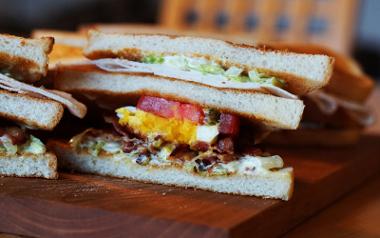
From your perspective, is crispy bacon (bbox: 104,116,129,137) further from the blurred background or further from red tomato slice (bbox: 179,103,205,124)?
the blurred background

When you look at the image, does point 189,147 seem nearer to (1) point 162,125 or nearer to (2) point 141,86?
(1) point 162,125

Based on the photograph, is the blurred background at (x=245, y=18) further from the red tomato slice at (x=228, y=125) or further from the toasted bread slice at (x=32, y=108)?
the toasted bread slice at (x=32, y=108)

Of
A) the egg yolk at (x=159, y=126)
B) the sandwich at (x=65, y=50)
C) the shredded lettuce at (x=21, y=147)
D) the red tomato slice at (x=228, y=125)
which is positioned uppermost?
the sandwich at (x=65, y=50)

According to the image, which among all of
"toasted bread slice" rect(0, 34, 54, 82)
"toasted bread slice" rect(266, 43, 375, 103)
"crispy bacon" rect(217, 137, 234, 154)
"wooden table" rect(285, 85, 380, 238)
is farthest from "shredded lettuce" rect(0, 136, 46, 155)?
"toasted bread slice" rect(266, 43, 375, 103)

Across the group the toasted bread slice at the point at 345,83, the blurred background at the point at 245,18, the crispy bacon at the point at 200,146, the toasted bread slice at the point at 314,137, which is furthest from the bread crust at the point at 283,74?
the blurred background at the point at 245,18

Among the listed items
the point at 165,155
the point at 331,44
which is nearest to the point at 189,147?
the point at 165,155

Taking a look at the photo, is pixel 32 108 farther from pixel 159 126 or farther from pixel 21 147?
pixel 159 126
